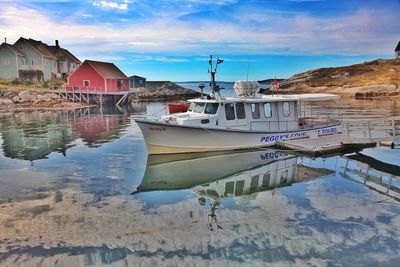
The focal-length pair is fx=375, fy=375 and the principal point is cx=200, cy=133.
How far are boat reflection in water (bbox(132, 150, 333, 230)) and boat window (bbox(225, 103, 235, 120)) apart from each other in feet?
6.24

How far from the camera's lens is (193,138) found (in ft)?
60.8

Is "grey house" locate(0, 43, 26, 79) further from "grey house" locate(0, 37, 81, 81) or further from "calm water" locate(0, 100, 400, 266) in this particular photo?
"calm water" locate(0, 100, 400, 266)

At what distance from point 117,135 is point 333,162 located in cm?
1581

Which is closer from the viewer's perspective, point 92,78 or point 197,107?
point 197,107

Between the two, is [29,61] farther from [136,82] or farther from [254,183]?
[254,183]

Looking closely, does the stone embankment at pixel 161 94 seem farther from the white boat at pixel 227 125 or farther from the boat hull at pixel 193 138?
the boat hull at pixel 193 138

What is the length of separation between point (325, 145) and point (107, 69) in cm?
5270

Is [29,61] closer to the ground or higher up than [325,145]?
higher up

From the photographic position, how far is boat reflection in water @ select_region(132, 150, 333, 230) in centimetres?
1335

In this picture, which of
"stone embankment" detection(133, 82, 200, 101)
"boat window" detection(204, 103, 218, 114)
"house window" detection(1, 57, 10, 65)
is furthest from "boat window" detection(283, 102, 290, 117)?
"house window" detection(1, 57, 10, 65)

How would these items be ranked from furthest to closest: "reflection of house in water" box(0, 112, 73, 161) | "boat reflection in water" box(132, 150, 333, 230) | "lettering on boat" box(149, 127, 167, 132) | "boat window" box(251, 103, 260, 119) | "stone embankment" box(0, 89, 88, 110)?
"stone embankment" box(0, 89, 88, 110) → "reflection of house in water" box(0, 112, 73, 161) → "boat window" box(251, 103, 260, 119) → "lettering on boat" box(149, 127, 167, 132) → "boat reflection in water" box(132, 150, 333, 230)

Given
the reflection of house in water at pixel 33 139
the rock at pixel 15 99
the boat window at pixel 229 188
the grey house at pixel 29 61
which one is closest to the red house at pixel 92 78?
the rock at pixel 15 99

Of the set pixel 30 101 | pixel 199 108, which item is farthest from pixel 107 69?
pixel 199 108

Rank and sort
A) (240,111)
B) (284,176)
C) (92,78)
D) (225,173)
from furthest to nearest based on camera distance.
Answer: (92,78), (240,111), (225,173), (284,176)
